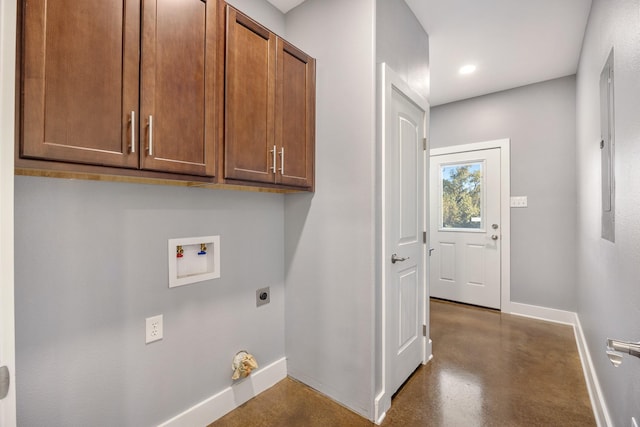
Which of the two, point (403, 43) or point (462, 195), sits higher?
point (403, 43)

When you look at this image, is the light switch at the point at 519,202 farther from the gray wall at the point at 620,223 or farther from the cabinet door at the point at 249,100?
the cabinet door at the point at 249,100

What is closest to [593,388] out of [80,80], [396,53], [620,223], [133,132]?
[620,223]

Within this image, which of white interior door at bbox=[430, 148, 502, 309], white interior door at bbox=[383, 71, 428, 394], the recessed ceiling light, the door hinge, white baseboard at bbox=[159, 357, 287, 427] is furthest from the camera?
white interior door at bbox=[430, 148, 502, 309]

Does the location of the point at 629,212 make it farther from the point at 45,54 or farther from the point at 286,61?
the point at 45,54

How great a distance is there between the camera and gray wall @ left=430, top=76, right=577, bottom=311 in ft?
10.6

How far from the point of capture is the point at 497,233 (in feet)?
11.9

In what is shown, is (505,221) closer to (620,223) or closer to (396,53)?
(620,223)

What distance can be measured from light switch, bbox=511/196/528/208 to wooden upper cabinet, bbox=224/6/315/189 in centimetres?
286

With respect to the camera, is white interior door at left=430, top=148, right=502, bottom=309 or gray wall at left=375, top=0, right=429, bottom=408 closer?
gray wall at left=375, top=0, right=429, bottom=408

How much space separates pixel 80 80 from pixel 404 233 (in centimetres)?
190

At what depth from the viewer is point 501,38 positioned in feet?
8.34

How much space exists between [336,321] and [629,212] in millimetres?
1497

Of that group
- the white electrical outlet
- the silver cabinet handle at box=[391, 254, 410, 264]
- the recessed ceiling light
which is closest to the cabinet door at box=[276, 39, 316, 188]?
the silver cabinet handle at box=[391, 254, 410, 264]

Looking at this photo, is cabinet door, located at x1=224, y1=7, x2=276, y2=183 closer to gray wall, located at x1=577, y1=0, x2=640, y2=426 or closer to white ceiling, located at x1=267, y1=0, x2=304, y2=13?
white ceiling, located at x1=267, y1=0, x2=304, y2=13
